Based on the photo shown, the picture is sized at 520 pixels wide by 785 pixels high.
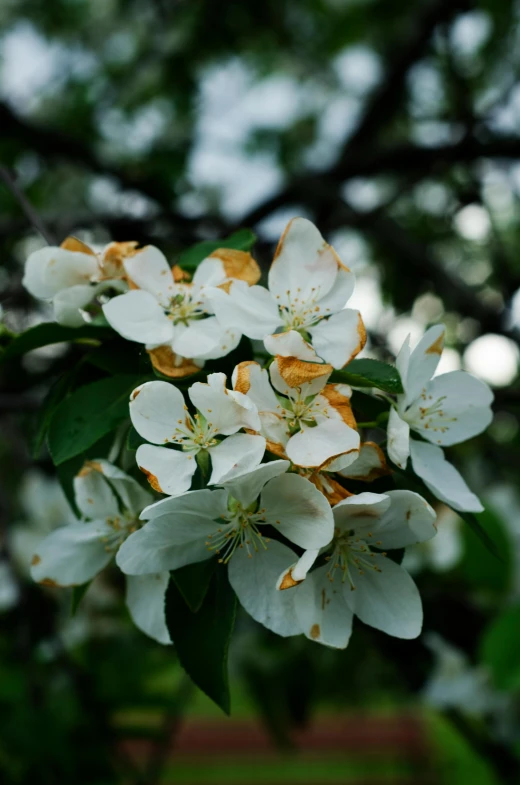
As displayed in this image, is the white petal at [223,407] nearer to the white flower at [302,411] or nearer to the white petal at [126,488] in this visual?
the white flower at [302,411]

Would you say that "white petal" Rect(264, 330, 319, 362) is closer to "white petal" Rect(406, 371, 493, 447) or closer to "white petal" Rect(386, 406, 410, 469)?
"white petal" Rect(386, 406, 410, 469)

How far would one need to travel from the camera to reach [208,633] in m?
0.79

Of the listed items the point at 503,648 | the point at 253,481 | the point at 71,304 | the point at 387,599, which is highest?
the point at 71,304

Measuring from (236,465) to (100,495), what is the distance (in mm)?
278

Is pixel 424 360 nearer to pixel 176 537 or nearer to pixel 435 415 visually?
pixel 435 415

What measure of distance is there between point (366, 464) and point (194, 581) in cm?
22

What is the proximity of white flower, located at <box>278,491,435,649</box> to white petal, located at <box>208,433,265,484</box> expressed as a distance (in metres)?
0.10

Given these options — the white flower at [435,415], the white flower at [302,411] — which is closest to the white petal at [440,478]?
the white flower at [435,415]

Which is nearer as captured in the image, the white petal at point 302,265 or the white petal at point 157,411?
the white petal at point 157,411

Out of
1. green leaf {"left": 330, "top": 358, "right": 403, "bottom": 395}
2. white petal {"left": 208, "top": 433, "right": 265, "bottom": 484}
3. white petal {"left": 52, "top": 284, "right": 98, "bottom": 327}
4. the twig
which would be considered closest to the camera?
white petal {"left": 208, "top": 433, "right": 265, "bottom": 484}

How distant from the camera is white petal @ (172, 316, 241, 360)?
85 centimetres

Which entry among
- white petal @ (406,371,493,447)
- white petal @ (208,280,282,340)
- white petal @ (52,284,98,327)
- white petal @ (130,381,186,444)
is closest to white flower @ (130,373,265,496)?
white petal @ (130,381,186,444)

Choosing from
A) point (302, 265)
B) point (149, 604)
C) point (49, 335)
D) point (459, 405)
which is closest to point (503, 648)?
point (459, 405)

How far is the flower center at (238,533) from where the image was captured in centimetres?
79
